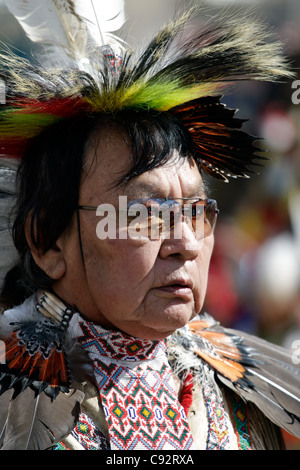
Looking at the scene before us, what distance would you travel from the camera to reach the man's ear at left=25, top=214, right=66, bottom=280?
2.14 m

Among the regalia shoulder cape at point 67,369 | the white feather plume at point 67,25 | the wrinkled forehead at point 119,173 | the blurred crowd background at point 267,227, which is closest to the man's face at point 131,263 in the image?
the wrinkled forehead at point 119,173

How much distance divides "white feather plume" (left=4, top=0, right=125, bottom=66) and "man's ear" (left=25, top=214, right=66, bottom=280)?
639mm

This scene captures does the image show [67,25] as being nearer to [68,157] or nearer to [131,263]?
[68,157]

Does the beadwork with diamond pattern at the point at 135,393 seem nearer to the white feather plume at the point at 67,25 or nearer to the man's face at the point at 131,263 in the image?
the man's face at the point at 131,263

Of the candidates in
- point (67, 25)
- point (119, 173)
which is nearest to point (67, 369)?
point (119, 173)

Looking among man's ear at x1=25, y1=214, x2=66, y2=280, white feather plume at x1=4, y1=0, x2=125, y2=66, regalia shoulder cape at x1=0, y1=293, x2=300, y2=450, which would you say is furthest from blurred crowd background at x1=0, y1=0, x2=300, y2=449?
man's ear at x1=25, y1=214, x2=66, y2=280

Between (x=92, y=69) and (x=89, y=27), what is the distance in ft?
0.83

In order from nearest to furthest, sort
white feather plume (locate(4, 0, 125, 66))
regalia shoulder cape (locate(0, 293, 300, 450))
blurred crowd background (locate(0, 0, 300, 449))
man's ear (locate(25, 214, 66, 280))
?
1. regalia shoulder cape (locate(0, 293, 300, 450))
2. man's ear (locate(25, 214, 66, 280))
3. white feather plume (locate(4, 0, 125, 66))
4. blurred crowd background (locate(0, 0, 300, 449))

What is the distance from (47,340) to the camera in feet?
6.64

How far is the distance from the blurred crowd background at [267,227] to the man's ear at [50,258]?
2.48m

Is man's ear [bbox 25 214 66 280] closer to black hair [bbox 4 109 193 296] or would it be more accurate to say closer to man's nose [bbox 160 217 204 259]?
black hair [bbox 4 109 193 296]
